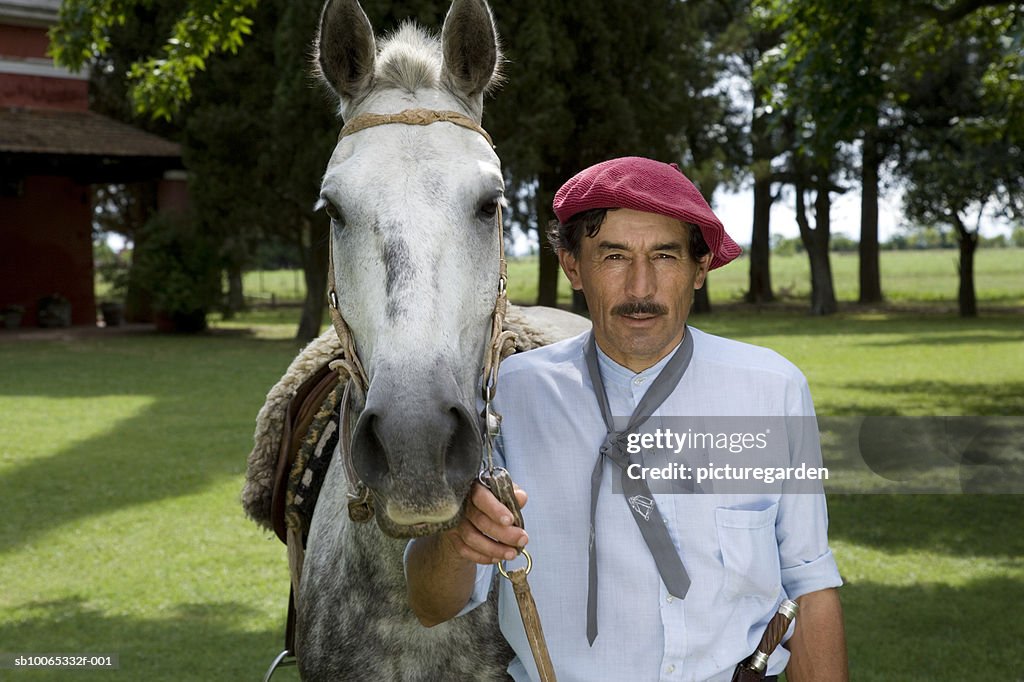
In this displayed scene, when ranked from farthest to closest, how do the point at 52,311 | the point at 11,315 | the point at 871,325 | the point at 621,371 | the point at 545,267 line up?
the point at 871,325, the point at 545,267, the point at 52,311, the point at 11,315, the point at 621,371

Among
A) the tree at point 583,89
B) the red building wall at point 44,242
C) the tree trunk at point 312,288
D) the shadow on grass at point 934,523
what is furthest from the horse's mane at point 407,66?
the red building wall at point 44,242

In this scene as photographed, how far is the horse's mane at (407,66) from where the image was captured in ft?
7.49

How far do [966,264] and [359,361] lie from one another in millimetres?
28473

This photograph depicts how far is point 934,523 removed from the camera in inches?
292

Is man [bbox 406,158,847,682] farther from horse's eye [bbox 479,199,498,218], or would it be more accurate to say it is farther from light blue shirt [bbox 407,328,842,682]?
Result: horse's eye [bbox 479,199,498,218]

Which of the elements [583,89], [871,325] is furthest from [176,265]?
[871,325]

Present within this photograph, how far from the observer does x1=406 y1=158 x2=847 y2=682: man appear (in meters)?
Answer: 2.05

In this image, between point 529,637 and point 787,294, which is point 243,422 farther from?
point 787,294

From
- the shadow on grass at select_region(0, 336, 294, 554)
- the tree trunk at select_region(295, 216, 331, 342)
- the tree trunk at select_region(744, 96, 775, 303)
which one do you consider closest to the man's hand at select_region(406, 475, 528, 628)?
the shadow on grass at select_region(0, 336, 294, 554)

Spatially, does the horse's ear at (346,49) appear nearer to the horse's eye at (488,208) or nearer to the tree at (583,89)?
the horse's eye at (488,208)

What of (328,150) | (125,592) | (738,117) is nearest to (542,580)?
(125,592)

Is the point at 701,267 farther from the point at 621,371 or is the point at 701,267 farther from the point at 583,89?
the point at 583,89

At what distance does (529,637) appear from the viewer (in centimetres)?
200

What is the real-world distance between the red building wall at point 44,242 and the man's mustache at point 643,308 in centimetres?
2314
